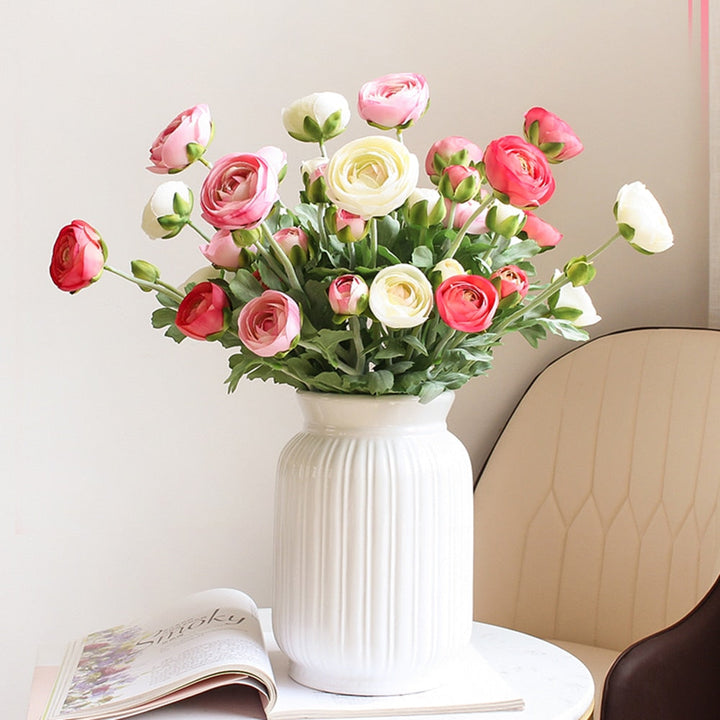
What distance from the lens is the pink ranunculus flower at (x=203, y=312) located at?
934 mm

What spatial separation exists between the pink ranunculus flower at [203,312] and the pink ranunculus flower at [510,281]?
266 millimetres

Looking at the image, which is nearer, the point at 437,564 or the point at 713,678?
the point at 437,564

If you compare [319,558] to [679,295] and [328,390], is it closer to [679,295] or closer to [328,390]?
[328,390]

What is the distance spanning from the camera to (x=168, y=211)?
0.95 meters

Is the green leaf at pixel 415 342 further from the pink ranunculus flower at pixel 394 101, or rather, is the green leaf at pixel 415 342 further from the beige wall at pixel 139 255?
the beige wall at pixel 139 255

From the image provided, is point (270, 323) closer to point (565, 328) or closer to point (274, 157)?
point (274, 157)

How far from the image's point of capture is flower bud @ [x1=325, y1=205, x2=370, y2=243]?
3.00 ft

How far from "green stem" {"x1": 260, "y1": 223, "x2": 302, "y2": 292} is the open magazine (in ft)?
1.24

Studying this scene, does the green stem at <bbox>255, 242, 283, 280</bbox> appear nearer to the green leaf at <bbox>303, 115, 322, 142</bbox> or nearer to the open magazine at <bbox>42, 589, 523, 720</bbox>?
the green leaf at <bbox>303, 115, 322, 142</bbox>

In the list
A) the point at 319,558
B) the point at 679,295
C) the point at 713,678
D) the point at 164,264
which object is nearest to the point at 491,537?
the point at 713,678

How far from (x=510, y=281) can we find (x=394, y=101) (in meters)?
0.21

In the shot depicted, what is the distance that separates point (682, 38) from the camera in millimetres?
1985

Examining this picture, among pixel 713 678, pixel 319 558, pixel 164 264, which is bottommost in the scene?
pixel 713 678

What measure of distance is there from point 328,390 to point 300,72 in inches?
37.4
